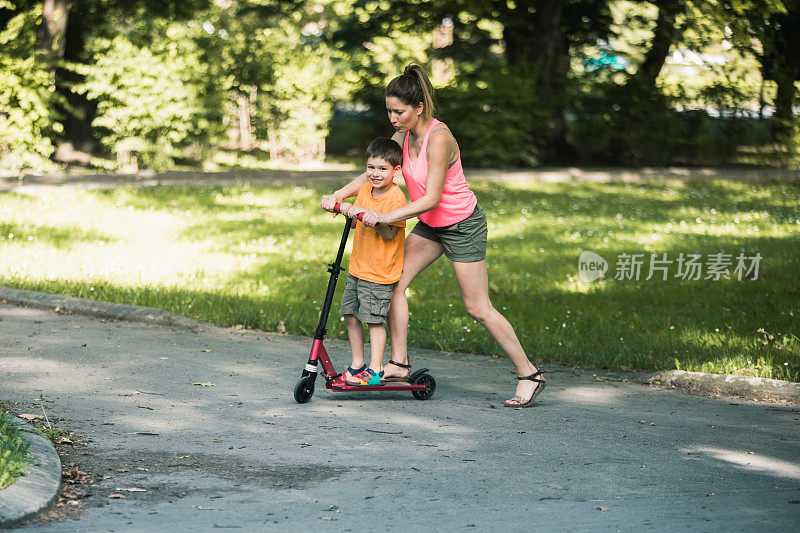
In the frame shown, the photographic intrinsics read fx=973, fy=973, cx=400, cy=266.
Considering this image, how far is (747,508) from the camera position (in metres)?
4.07

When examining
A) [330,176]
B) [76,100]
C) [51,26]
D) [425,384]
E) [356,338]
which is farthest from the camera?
[76,100]

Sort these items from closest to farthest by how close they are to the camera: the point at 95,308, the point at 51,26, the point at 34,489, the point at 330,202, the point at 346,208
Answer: the point at 34,489 → the point at 346,208 → the point at 330,202 → the point at 95,308 → the point at 51,26

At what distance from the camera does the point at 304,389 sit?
569 cm

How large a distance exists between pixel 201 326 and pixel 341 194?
286 cm

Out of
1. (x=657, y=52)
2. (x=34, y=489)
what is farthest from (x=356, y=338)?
(x=657, y=52)

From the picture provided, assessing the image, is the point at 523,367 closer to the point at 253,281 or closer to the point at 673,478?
the point at 673,478

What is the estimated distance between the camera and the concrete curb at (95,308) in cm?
803

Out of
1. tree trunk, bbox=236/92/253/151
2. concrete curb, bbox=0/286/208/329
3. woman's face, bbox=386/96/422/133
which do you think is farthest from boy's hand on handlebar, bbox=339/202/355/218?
tree trunk, bbox=236/92/253/151

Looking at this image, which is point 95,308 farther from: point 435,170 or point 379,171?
point 435,170

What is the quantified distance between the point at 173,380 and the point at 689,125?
23349mm

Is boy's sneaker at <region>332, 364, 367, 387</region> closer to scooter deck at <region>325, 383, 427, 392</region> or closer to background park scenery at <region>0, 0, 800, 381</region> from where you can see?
scooter deck at <region>325, 383, 427, 392</region>

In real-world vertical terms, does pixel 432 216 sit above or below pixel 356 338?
above

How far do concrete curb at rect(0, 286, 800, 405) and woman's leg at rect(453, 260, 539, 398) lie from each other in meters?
1.31

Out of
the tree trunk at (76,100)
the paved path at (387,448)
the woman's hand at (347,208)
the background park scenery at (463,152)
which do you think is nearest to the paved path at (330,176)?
the background park scenery at (463,152)
